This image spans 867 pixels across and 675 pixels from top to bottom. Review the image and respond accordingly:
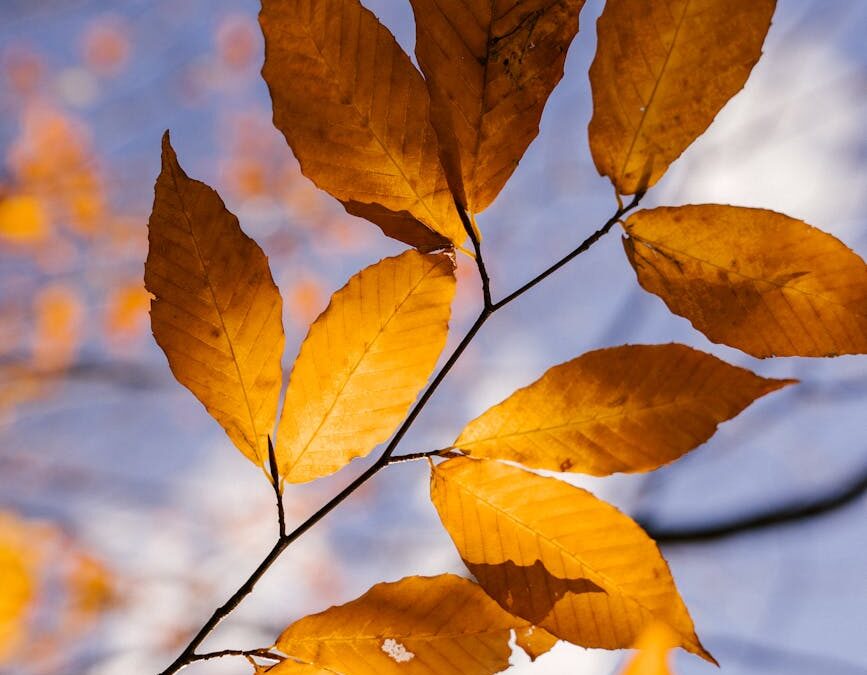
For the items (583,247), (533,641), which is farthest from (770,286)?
(533,641)

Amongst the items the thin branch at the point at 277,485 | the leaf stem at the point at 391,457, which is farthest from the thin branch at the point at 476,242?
the thin branch at the point at 277,485

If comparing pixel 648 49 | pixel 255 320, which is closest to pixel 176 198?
pixel 255 320

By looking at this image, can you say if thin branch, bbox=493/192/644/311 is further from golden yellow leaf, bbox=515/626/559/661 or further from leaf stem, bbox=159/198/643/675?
golden yellow leaf, bbox=515/626/559/661

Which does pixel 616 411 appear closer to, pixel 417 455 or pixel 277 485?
pixel 417 455

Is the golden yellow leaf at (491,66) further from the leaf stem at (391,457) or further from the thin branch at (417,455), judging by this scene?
the thin branch at (417,455)

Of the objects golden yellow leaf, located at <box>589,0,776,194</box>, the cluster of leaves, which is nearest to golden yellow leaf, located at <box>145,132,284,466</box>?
the cluster of leaves

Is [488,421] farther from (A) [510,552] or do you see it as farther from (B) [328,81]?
(B) [328,81]

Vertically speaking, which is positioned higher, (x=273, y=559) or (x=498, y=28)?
(x=498, y=28)
